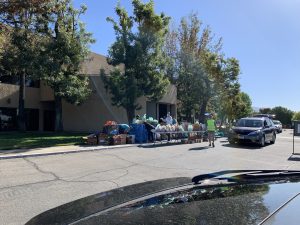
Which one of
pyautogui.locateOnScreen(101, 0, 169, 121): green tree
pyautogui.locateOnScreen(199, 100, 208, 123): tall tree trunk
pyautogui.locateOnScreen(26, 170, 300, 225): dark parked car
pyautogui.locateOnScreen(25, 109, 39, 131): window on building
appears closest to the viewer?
pyautogui.locateOnScreen(26, 170, 300, 225): dark parked car

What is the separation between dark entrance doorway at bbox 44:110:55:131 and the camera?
35.4 metres

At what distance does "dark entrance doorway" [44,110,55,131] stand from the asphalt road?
19481 millimetres

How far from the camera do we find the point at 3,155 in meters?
14.5

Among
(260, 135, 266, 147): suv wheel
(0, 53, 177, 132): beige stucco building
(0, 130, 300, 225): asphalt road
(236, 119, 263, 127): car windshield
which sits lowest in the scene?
(0, 130, 300, 225): asphalt road

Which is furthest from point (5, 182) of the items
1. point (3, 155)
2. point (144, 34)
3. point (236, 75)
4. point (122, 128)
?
point (236, 75)

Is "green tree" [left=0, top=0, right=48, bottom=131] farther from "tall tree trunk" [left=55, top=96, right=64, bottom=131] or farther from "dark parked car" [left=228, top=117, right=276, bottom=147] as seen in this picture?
"dark parked car" [left=228, top=117, right=276, bottom=147]

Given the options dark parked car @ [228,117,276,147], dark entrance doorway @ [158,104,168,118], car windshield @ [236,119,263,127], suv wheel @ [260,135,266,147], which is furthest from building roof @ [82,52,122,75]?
suv wheel @ [260,135,266,147]

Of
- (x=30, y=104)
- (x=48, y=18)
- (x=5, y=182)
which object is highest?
(x=48, y=18)

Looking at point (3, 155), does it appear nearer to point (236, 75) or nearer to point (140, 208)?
point (140, 208)

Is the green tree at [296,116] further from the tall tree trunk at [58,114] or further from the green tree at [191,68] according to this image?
the tall tree trunk at [58,114]

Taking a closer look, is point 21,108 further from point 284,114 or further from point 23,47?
point 284,114

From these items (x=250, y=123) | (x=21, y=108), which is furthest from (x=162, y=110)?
(x=250, y=123)

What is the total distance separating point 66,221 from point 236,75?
44.4 metres

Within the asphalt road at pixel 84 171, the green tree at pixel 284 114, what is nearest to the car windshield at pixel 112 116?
the asphalt road at pixel 84 171
